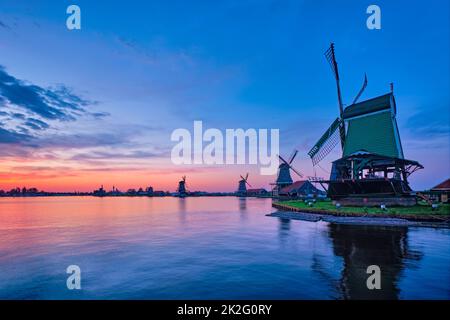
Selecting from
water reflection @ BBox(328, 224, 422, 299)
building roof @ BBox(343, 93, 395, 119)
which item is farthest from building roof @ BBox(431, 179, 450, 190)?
water reflection @ BBox(328, 224, 422, 299)

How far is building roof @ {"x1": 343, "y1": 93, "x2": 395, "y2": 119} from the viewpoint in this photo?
4206cm

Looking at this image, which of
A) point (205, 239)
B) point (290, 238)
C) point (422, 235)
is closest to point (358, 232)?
point (422, 235)

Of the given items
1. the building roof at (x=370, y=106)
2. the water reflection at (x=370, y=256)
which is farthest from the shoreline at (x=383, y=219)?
the building roof at (x=370, y=106)

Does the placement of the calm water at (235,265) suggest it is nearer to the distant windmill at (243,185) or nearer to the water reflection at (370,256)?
the water reflection at (370,256)

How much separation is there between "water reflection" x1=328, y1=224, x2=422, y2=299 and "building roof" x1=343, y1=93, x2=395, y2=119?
22.9m

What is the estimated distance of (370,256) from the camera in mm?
17266

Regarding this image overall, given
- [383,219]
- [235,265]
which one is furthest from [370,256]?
[383,219]
